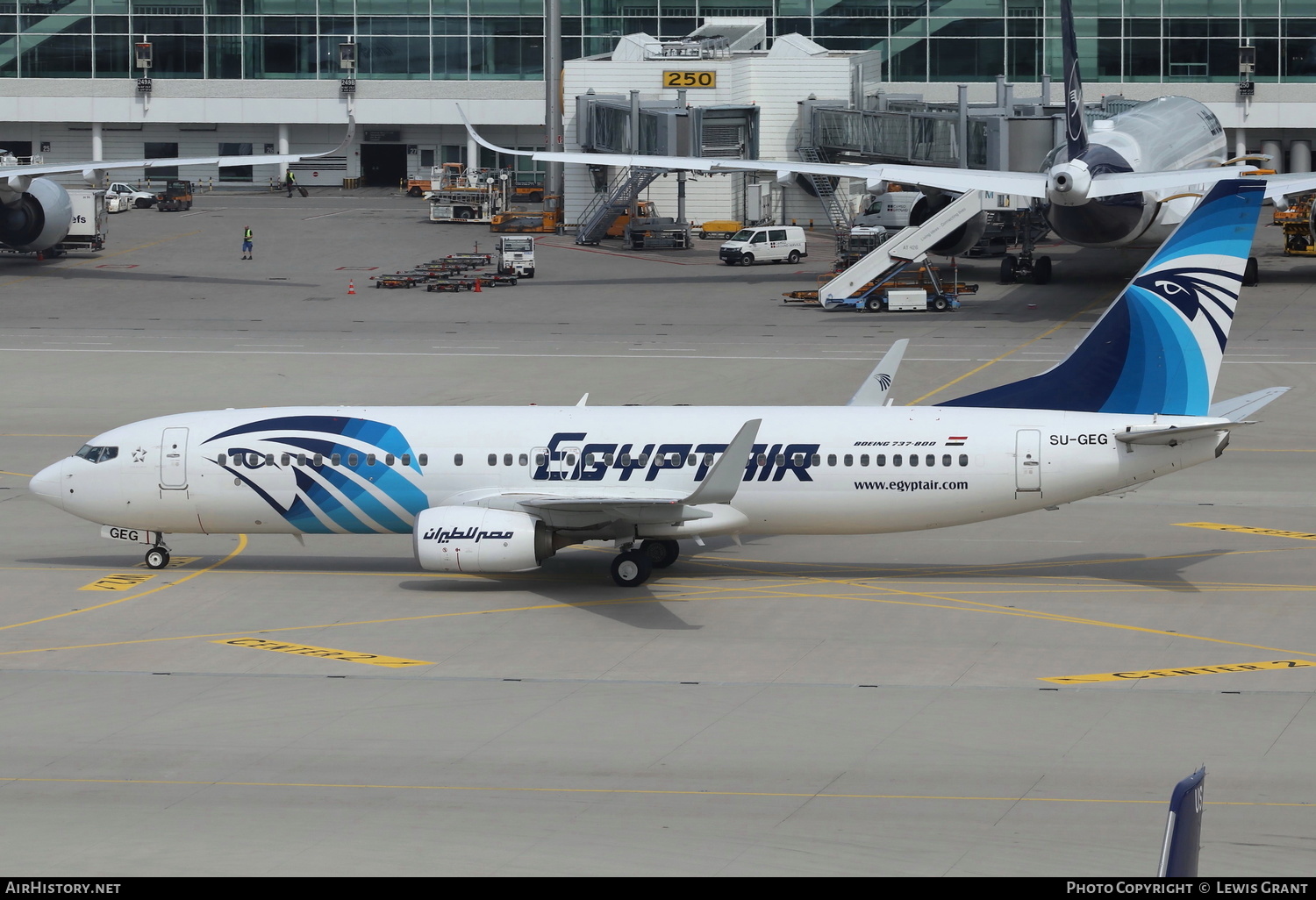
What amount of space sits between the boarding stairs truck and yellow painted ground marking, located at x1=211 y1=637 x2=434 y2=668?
167 ft

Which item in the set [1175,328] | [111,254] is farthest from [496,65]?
[1175,328]

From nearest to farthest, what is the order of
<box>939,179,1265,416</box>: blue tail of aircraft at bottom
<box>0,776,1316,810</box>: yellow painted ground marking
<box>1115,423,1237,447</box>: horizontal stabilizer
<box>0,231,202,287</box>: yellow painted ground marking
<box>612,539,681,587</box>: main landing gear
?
<box>0,776,1316,810</box>: yellow painted ground marking, <box>1115,423,1237,447</box>: horizontal stabilizer, <box>939,179,1265,416</box>: blue tail of aircraft at bottom, <box>612,539,681,587</box>: main landing gear, <box>0,231,202,287</box>: yellow painted ground marking

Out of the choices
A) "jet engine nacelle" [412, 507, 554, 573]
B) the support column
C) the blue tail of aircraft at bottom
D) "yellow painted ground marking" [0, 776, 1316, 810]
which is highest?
the support column

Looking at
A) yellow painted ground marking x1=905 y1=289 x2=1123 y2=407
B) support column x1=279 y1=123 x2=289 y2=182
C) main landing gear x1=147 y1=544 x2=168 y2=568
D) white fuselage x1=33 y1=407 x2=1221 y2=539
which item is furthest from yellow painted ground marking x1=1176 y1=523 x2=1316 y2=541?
support column x1=279 y1=123 x2=289 y2=182

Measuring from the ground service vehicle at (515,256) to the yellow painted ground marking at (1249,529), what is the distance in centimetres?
5388

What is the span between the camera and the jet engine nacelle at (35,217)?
8944cm

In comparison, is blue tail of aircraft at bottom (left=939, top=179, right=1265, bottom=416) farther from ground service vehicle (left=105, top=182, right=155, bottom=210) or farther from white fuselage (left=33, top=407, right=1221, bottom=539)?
ground service vehicle (left=105, top=182, right=155, bottom=210)

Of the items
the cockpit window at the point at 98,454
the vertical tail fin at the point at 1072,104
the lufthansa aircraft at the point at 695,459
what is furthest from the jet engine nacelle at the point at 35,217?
the lufthansa aircraft at the point at 695,459

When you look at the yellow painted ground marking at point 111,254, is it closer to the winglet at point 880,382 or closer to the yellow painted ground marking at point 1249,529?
the winglet at point 880,382

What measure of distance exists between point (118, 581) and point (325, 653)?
25.5 feet

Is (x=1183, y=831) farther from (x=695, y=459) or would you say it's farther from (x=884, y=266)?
(x=884, y=266)

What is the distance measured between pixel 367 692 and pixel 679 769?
6359mm

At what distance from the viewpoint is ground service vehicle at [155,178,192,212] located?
123 meters
